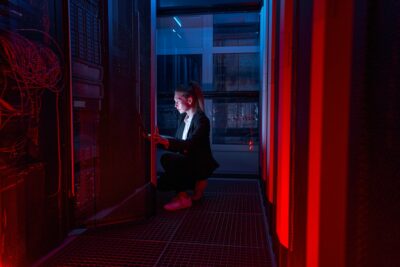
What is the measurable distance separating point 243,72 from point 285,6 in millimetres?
3207

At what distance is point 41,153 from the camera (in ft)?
6.56

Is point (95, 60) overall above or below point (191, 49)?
below

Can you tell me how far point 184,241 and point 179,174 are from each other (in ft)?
2.94

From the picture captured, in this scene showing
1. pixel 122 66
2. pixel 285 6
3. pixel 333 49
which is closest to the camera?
pixel 333 49

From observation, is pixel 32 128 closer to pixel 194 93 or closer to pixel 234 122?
pixel 194 93

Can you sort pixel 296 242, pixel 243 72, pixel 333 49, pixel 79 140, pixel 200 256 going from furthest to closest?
pixel 243 72
pixel 79 140
pixel 200 256
pixel 296 242
pixel 333 49

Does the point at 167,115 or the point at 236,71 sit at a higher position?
the point at 236,71

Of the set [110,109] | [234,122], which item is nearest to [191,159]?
[110,109]

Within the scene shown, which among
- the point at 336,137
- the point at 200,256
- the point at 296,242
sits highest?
the point at 336,137

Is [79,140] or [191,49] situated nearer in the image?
[79,140]

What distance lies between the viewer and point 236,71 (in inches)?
190

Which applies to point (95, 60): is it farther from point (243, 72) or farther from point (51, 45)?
point (243, 72)

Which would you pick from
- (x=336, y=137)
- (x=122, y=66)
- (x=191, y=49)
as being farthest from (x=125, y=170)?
(x=191, y=49)

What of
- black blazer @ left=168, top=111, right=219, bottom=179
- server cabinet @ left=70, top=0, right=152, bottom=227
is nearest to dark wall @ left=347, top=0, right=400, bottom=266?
server cabinet @ left=70, top=0, right=152, bottom=227
